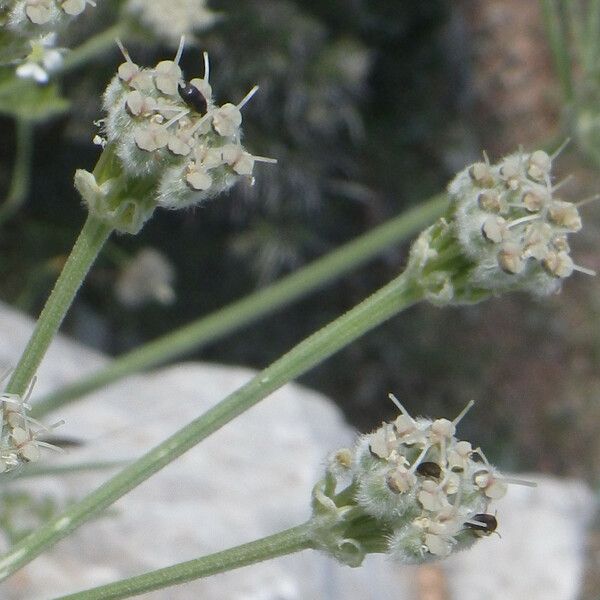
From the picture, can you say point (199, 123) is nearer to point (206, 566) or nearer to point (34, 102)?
point (206, 566)

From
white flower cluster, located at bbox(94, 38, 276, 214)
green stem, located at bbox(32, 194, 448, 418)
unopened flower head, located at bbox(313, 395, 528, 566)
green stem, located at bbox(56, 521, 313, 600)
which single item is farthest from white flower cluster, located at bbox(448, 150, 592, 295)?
green stem, located at bbox(32, 194, 448, 418)

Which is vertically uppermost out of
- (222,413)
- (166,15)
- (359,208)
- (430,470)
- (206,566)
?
(359,208)

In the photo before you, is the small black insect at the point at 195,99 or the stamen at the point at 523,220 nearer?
the small black insect at the point at 195,99

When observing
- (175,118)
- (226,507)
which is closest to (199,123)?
(175,118)

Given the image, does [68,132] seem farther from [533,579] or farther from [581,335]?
[581,335]

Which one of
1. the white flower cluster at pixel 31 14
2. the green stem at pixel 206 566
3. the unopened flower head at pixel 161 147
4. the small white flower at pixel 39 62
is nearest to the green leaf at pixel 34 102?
the small white flower at pixel 39 62

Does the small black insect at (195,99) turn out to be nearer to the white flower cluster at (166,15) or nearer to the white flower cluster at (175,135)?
the white flower cluster at (175,135)
